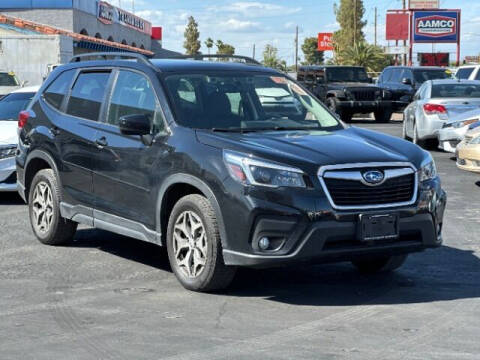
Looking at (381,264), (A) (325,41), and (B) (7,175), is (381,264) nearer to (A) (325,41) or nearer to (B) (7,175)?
(B) (7,175)

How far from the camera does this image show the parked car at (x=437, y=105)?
59.5ft

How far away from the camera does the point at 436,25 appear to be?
64.0 metres

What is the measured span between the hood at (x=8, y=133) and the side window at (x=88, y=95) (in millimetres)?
3550

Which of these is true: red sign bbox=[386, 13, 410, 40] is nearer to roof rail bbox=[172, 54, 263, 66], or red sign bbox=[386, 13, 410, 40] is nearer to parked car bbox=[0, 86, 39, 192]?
parked car bbox=[0, 86, 39, 192]

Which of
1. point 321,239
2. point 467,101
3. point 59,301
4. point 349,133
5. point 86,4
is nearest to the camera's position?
point 321,239

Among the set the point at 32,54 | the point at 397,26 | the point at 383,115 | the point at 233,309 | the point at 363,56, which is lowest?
the point at 233,309

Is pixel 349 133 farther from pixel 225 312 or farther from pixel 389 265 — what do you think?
pixel 225 312

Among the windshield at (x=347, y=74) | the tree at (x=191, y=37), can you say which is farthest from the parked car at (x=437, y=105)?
the tree at (x=191, y=37)

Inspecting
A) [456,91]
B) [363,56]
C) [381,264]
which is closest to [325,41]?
[363,56]

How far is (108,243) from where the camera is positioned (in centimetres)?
901

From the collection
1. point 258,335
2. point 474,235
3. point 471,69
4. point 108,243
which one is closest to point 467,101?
point 471,69

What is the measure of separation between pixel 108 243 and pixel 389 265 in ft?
9.78

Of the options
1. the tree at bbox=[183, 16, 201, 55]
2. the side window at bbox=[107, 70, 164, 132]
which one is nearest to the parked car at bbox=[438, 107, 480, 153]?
the side window at bbox=[107, 70, 164, 132]

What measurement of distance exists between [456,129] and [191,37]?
352 ft
